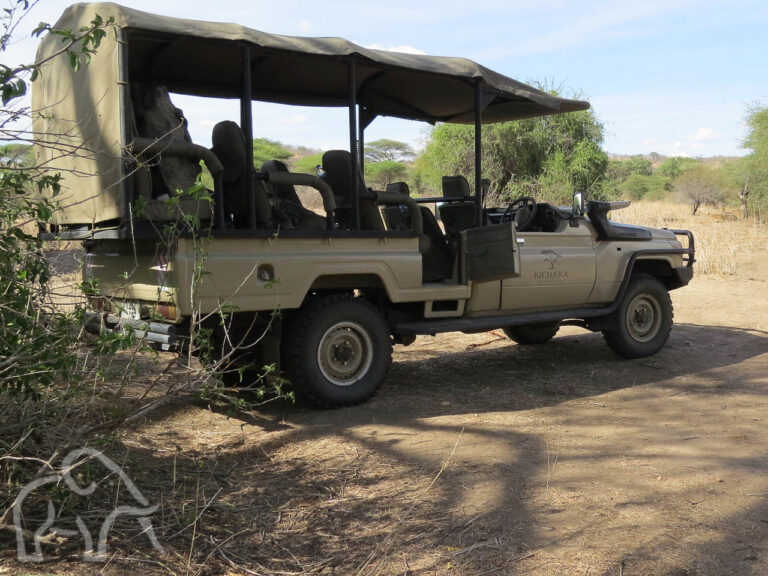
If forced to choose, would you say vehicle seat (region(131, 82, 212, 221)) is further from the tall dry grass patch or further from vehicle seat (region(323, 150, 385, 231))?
the tall dry grass patch

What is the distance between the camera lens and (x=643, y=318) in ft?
24.5

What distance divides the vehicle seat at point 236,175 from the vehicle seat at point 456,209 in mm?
2233

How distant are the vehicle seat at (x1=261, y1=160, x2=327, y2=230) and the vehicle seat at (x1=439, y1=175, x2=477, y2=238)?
161 cm

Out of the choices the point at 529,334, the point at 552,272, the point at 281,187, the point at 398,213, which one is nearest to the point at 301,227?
the point at 281,187

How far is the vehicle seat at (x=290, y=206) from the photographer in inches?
220

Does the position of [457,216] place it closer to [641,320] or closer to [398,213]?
[398,213]

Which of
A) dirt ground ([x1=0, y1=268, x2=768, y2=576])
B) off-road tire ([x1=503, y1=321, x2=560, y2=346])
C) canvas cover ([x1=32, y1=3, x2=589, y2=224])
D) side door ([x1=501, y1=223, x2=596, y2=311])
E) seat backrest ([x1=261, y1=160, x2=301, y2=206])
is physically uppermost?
canvas cover ([x1=32, y1=3, x2=589, y2=224])

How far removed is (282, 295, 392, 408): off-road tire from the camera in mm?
5195

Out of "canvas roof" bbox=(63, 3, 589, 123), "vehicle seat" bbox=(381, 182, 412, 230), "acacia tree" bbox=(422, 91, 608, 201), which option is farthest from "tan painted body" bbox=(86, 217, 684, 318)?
"acacia tree" bbox=(422, 91, 608, 201)

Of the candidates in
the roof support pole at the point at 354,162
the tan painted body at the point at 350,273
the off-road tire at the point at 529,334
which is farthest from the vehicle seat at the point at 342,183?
the off-road tire at the point at 529,334

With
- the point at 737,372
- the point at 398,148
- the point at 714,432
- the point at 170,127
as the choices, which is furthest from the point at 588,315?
the point at 398,148

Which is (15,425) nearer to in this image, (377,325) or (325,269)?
(325,269)

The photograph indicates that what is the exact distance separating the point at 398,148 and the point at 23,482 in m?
43.8

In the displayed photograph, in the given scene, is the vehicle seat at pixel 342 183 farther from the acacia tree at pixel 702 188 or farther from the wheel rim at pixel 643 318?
the acacia tree at pixel 702 188
